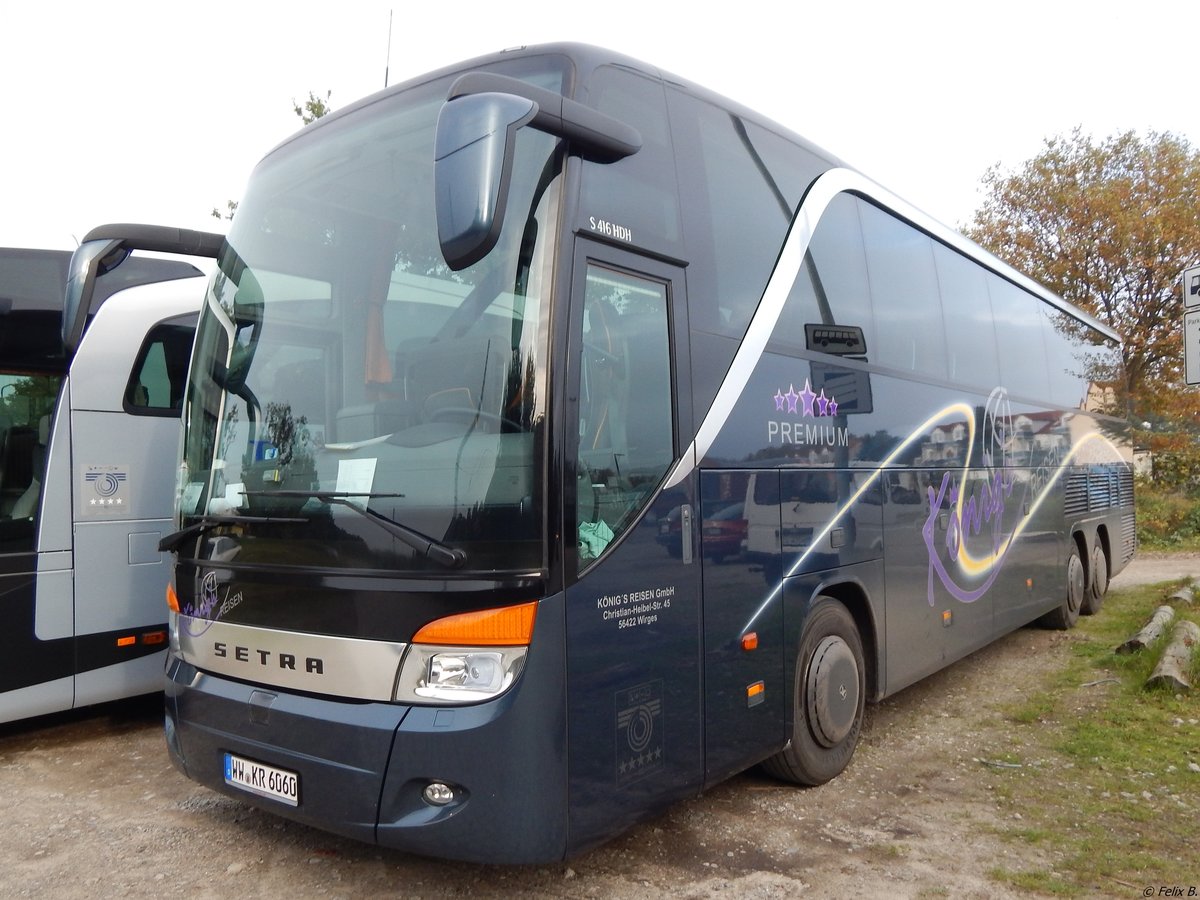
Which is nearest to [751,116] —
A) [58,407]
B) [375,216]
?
[375,216]

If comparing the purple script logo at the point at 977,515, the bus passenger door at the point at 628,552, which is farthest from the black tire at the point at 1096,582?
the bus passenger door at the point at 628,552

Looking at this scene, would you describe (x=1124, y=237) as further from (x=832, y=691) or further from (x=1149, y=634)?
(x=832, y=691)

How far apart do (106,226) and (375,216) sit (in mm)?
1713

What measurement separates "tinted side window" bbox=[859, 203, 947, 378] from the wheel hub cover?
1863 millimetres

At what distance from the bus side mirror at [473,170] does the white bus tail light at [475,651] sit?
4.11 ft

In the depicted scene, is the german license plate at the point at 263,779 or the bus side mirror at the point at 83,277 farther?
the bus side mirror at the point at 83,277

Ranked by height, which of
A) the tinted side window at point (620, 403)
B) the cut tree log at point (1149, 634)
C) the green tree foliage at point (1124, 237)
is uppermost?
the green tree foliage at point (1124, 237)

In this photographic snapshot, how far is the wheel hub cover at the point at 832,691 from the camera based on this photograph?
17.2ft

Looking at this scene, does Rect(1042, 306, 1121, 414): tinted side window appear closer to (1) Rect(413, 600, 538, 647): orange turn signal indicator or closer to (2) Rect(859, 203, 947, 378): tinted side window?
(2) Rect(859, 203, 947, 378): tinted side window

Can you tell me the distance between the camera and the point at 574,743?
3.56 m

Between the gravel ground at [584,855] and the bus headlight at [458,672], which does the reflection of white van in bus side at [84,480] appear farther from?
the bus headlight at [458,672]

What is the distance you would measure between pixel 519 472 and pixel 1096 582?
10.0 m

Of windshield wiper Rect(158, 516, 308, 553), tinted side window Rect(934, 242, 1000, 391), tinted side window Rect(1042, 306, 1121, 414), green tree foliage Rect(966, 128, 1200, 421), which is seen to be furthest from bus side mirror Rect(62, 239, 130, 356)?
green tree foliage Rect(966, 128, 1200, 421)

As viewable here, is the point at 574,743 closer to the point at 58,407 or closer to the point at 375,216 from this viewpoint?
the point at 375,216
